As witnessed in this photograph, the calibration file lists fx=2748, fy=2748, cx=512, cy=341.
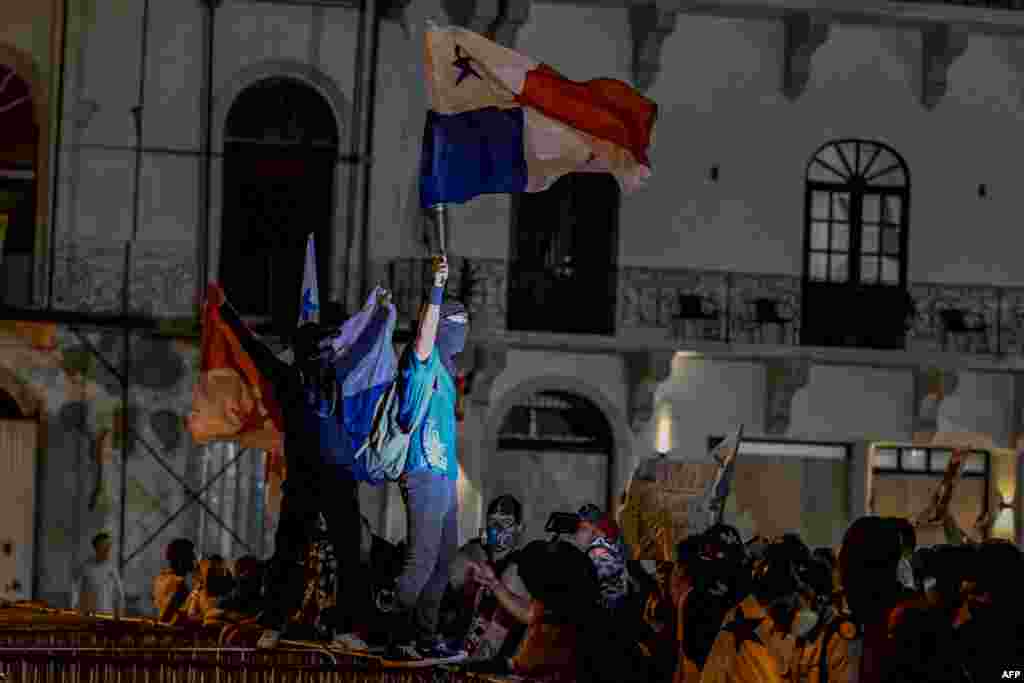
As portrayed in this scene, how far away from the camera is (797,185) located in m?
33.5

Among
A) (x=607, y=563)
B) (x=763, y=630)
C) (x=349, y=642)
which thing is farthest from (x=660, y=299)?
(x=763, y=630)

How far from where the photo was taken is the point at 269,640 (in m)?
13.1

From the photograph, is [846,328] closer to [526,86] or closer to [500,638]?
[526,86]

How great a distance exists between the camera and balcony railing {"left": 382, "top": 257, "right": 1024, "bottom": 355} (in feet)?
105

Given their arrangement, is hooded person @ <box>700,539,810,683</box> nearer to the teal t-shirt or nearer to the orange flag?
the teal t-shirt

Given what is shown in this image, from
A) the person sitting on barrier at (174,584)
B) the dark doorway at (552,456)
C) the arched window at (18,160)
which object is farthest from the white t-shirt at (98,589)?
the person sitting on barrier at (174,584)

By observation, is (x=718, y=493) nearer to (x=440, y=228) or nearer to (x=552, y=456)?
(x=440, y=228)

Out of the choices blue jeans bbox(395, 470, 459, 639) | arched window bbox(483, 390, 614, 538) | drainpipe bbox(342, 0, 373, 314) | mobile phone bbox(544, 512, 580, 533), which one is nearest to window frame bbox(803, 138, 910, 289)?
arched window bbox(483, 390, 614, 538)

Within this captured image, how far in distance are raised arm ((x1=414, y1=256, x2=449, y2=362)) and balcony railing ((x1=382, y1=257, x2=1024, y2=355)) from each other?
1791 centimetres

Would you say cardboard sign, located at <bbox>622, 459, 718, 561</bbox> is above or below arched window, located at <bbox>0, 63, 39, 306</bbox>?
below

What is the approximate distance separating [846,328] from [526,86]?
1885 cm

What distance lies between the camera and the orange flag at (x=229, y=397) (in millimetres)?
19984

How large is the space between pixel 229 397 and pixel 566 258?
42.0 ft

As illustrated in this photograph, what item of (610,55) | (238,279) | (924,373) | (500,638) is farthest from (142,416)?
(500,638)
